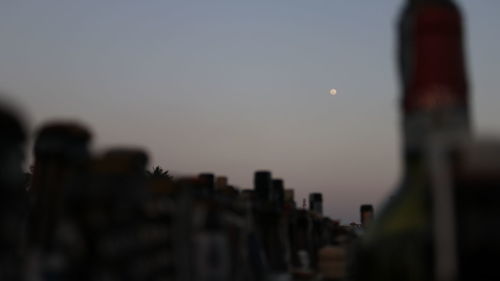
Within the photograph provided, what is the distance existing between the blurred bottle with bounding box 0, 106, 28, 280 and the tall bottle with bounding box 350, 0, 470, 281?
17.4 ft

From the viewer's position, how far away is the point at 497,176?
873 centimetres

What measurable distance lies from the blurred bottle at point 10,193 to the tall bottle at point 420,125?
5304 mm

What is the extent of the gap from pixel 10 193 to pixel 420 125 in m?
6.13

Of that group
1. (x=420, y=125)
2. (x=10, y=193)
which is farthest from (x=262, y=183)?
(x=10, y=193)

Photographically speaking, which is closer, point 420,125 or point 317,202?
point 420,125

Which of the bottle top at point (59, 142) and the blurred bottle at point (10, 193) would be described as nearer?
the blurred bottle at point (10, 193)

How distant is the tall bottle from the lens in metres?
9.02

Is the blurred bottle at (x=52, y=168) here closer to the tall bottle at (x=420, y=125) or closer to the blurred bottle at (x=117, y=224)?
the blurred bottle at (x=117, y=224)

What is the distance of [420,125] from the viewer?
955 cm

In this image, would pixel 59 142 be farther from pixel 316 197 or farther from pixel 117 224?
pixel 316 197

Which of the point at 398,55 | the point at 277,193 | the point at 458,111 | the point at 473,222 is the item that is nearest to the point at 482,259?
the point at 473,222

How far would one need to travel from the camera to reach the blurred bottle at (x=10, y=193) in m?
7.16

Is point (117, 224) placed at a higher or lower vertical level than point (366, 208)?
lower

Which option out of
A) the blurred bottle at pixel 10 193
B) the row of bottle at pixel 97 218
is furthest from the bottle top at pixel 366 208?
the blurred bottle at pixel 10 193
